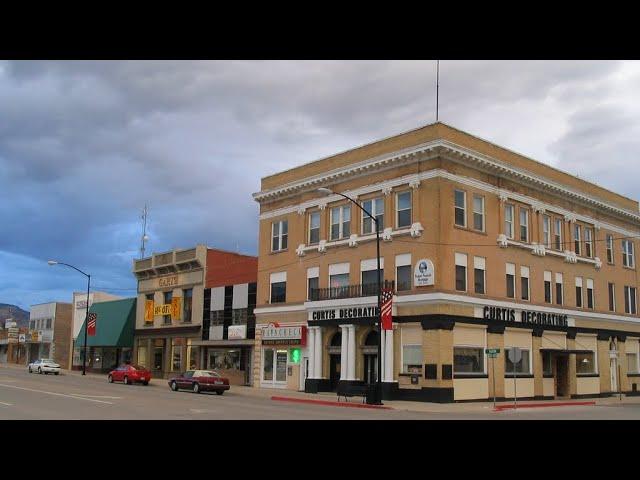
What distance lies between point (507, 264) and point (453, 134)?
8.35 metres

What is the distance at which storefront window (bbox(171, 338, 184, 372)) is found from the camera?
55641 millimetres

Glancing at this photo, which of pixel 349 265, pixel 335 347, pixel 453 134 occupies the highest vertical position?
pixel 453 134

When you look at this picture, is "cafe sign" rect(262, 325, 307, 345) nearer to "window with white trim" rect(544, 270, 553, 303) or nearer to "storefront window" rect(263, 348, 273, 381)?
→ "storefront window" rect(263, 348, 273, 381)

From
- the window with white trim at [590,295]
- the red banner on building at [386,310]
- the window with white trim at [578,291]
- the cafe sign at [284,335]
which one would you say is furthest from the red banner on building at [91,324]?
the window with white trim at [590,295]

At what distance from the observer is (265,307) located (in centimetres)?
4619

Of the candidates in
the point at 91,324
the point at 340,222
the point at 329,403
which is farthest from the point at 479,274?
the point at 91,324

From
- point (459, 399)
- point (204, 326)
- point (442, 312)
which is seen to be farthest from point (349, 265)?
point (204, 326)

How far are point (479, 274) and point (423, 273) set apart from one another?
4171 millimetres

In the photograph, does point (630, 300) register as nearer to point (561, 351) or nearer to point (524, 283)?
point (561, 351)

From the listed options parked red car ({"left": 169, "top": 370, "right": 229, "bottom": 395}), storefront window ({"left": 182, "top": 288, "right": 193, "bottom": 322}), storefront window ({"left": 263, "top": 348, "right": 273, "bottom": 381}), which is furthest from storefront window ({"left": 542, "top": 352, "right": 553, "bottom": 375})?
storefront window ({"left": 182, "top": 288, "right": 193, "bottom": 322})

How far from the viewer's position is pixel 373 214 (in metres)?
39.5

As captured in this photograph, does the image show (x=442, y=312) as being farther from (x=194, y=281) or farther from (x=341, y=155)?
(x=194, y=281)

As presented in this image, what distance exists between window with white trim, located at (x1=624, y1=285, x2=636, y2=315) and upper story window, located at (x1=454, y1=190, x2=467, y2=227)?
65.8 feet
